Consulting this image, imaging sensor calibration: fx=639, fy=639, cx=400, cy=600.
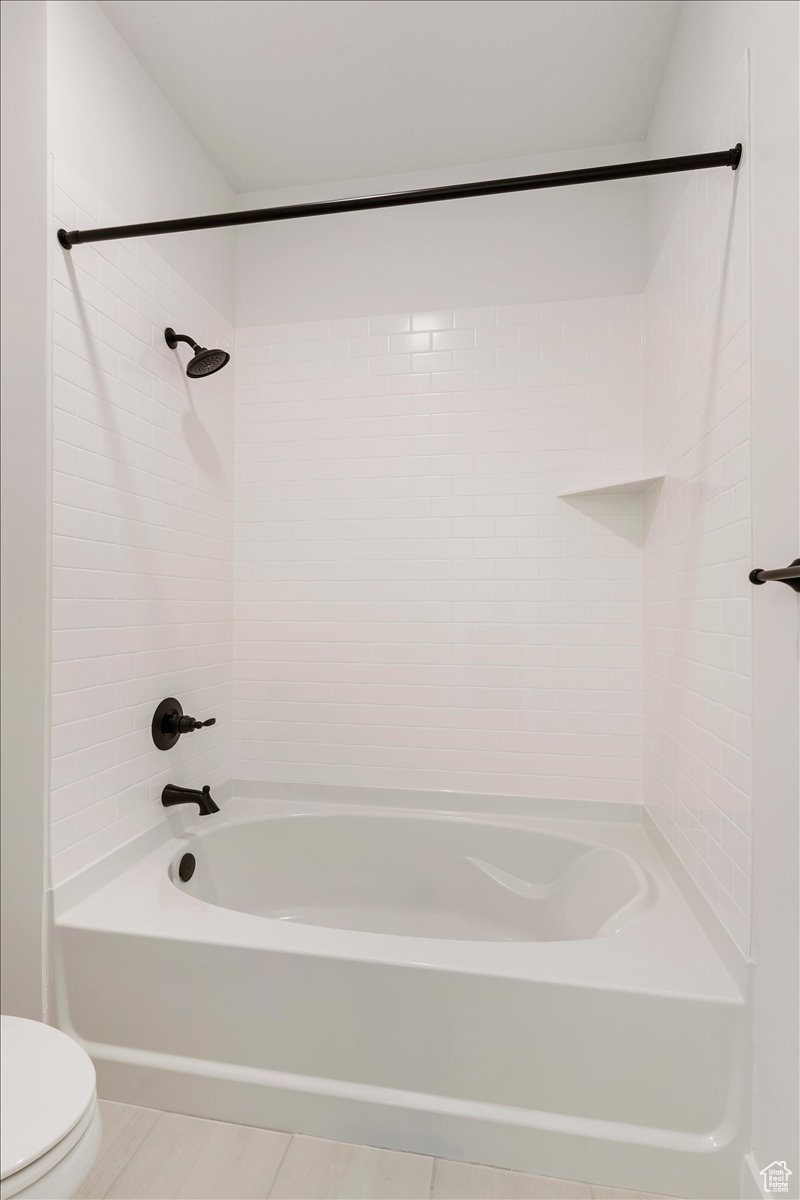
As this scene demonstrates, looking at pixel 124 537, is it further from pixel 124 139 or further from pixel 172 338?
pixel 124 139

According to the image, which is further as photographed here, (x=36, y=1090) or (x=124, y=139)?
(x=124, y=139)

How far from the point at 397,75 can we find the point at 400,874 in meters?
2.52

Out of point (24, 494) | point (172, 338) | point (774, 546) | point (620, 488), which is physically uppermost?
point (172, 338)

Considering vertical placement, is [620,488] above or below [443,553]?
above

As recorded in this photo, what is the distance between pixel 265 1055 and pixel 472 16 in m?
2.62

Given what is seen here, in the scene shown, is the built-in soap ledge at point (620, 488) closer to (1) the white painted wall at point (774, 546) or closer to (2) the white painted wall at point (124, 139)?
(1) the white painted wall at point (774, 546)

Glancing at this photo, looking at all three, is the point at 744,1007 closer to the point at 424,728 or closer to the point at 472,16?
the point at 424,728

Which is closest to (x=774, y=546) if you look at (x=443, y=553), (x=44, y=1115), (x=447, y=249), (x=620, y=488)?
(x=620, y=488)

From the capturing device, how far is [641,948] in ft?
4.60

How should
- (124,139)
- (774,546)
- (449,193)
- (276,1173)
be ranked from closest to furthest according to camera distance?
(774,546) → (276,1173) → (449,193) → (124,139)

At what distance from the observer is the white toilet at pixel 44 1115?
0.90m

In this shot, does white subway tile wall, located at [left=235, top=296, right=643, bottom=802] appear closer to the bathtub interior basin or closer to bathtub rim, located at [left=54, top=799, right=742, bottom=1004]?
the bathtub interior basin

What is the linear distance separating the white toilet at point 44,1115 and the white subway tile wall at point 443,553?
1346 millimetres

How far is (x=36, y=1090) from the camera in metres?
1.01
